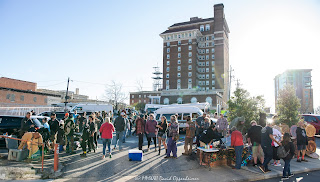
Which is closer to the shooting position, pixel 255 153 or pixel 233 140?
pixel 233 140

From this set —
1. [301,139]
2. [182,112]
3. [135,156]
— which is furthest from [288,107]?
[135,156]

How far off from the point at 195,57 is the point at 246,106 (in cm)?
6332

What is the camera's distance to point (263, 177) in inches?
302

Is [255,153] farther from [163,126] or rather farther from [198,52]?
[198,52]

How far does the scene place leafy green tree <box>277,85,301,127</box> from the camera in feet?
41.2

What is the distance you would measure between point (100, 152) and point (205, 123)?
5437 mm

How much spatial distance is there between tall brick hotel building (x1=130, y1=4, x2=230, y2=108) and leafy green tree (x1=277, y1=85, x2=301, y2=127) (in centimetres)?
5642

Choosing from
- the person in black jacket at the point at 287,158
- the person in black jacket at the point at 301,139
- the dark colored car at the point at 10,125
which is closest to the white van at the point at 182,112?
the person in black jacket at the point at 301,139

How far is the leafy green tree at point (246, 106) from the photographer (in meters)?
12.1

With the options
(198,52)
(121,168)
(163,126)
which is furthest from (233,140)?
(198,52)

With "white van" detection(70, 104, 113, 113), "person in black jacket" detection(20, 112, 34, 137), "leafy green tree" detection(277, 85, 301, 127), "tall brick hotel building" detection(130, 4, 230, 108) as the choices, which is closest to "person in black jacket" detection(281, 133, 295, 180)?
"leafy green tree" detection(277, 85, 301, 127)

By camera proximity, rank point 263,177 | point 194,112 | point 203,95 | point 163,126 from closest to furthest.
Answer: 1. point 263,177
2. point 163,126
3. point 194,112
4. point 203,95

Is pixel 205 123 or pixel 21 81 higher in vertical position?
pixel 21 81

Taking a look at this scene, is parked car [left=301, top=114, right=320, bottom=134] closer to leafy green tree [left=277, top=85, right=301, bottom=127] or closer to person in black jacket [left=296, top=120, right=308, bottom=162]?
leafy green tree [left=277, top=85, right=301, bottom=127]
